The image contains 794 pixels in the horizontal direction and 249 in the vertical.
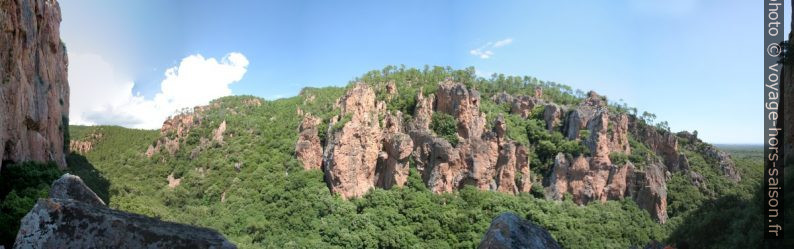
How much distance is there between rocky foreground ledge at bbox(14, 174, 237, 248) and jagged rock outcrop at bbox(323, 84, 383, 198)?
50.0 metres

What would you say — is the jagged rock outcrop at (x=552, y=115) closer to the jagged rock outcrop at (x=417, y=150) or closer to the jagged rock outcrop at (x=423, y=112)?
the jagged rock outcrop at (x=417, y=150)

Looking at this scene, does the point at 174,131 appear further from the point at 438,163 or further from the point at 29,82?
the point at 29,82

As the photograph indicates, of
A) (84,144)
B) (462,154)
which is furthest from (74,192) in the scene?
(84,144)

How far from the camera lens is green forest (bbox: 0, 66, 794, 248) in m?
49.2

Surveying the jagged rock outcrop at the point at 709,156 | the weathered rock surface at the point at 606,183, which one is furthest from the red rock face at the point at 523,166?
the jagged rock outcrop at the point at 709,156

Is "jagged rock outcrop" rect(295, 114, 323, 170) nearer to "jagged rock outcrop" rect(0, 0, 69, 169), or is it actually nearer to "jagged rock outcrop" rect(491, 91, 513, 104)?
"jagged rock outcrop" rect(0, 0, 69, 169)

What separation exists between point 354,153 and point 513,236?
50822 mm

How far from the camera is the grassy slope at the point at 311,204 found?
1932 inches

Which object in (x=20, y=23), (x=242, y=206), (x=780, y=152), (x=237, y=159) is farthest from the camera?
(x=237, y=159)

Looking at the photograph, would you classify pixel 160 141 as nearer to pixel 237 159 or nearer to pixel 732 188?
pixel 237 159

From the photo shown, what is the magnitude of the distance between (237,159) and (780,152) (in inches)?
2578

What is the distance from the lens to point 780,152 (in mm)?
15820

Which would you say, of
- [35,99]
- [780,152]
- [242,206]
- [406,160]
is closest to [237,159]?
[242,206]

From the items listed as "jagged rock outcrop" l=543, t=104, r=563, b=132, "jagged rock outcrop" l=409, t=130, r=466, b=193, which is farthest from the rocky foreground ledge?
"jagged rock outcrop" l=543, t=104, r=563, b=132
